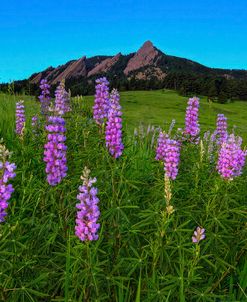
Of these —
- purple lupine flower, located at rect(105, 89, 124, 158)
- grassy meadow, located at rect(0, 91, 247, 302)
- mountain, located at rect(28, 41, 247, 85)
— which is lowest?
grassy meadow, located at rect(0, 91, 247, 302)

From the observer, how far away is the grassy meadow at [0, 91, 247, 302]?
377cm

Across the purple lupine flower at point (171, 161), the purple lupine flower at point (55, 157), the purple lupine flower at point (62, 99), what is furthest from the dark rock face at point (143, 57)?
the purple lupine flower at point (55, 157)

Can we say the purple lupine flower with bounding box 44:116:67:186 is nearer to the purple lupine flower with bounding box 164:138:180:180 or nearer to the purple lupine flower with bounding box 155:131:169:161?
the purple lupine flower with bounding box 164:138:180:180

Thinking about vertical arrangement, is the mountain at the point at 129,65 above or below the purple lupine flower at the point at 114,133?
above

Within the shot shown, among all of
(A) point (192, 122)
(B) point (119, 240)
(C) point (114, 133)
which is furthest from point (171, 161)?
(A) point (192, 122)

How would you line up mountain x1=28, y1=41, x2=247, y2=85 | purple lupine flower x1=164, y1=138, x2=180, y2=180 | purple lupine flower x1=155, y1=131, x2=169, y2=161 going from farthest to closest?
mountain x1=28, y1=41, x2=247, y2=85, purple lupine flower x1=155, y1=131, x2=169, y2=161, purple lupine flower x1=164, y1=138, x2=180, y2=180

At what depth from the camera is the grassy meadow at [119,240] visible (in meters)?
3.77

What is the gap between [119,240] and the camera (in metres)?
4.23

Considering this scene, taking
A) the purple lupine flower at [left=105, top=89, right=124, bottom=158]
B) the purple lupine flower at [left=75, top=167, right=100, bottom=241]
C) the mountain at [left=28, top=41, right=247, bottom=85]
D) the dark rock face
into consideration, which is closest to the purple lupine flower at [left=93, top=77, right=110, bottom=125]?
the purple lupine flower at [left=105, top=89, right=124, bottom=158]

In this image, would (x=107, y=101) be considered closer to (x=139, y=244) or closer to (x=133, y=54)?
(x=139, y=244)

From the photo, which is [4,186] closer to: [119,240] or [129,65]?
[119,240]

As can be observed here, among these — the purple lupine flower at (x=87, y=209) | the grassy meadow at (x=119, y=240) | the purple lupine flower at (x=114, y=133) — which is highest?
the purple lupine flower at (x=114, y=133)

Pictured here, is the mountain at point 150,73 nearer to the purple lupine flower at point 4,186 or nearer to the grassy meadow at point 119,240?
the grassy meadow at point 119,240

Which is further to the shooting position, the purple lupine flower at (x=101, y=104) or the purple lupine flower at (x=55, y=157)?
the purple lupine flower at (x=101, y=104)
